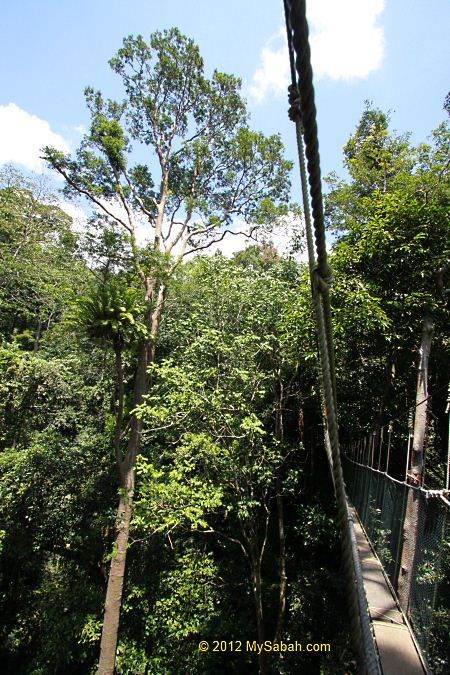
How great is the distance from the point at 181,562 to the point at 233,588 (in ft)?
3.77

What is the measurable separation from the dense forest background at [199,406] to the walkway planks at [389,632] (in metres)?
2.30

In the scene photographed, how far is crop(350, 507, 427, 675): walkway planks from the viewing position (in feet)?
7.75

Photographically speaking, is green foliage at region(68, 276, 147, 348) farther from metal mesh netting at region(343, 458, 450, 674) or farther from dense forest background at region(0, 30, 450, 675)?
metal mesh netting at region(343, 458, 450, 674)

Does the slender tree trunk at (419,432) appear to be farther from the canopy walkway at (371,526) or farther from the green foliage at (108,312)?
the green foliage at (108,312)

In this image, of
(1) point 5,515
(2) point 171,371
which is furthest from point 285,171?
(1) point 5,515

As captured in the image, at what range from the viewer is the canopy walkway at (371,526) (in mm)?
752

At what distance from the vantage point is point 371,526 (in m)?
4.59

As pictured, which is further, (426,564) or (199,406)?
(199,406)

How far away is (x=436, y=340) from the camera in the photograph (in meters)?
6.18

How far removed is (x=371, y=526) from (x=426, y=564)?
2.41 meters

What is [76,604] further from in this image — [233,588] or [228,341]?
[228,341]

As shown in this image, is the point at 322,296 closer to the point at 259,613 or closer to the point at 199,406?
the point at 199,406

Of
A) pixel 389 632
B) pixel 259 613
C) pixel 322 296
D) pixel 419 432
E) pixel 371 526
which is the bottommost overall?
pixel 259 613

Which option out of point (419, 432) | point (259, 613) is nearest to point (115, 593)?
→ point (259, 613)
